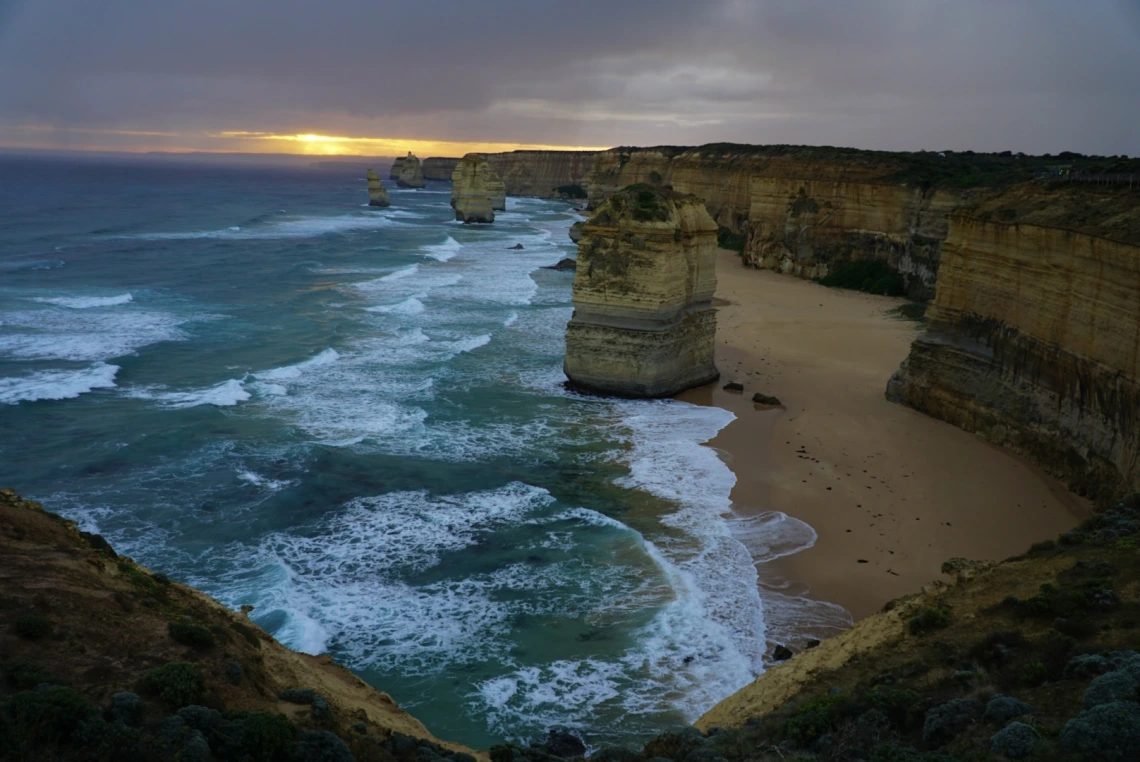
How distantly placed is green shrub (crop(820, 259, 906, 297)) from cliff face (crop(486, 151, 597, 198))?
8506 cm

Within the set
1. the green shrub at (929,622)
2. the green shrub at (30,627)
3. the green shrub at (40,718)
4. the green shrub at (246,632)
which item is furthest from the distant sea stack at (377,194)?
the green shrub at (40,718)

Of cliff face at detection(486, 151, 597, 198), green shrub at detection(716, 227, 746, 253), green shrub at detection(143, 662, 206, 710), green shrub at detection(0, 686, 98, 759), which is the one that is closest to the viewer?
green shrub at detection(0, 686, 98, 759)

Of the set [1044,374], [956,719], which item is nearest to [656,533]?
[956,719]

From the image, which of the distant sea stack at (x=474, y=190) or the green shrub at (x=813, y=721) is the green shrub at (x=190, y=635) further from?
the distant sea stack at (x=474, y=190)

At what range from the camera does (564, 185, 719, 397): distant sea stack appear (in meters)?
22.7

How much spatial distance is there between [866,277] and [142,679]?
41.7 metres

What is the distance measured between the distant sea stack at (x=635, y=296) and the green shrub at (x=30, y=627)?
56.5ft

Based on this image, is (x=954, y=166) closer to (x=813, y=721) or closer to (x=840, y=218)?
(x=840, y=218)

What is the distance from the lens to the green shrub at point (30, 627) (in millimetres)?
6980

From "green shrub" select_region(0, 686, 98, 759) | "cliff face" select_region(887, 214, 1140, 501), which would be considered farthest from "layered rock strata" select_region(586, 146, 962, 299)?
"green shrub" select_region(0, 686, 98, 759)

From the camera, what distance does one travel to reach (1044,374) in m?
17.8

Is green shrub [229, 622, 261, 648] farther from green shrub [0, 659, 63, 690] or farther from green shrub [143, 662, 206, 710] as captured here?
green shrub [0, 659, 63, 690]

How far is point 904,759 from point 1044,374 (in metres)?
13.9

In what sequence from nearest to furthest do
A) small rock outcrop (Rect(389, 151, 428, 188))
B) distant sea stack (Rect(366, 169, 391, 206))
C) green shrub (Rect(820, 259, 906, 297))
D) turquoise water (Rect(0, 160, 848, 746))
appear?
turquoise water (Rect(0, 160, 848, 746))
green shrub (Rect(820, 259, 906, 297))
distant sea stack (Rect(366, 169, 391, 206))
small rock outcrop (Rect(389, 151, 428, 188))
